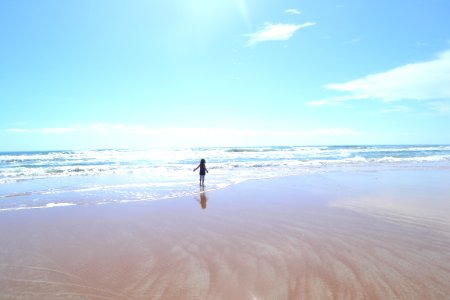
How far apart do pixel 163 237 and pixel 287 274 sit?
131 inches

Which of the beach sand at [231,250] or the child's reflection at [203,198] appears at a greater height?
the child's reflection at [203,198]

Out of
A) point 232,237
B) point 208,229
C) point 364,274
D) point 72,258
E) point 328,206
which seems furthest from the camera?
point 328,206

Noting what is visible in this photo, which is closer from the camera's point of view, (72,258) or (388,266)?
(388,266)

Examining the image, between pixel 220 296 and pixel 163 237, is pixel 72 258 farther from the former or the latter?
pixel 220 296

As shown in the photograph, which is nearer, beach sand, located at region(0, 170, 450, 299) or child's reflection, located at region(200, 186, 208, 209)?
beach sand, located at region(0, 170, 450, 299)

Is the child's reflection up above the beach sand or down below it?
above

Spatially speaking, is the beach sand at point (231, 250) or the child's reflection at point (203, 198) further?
the child's reflection at point (203, 198)

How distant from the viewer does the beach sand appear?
468 centimetres

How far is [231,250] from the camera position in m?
6.30

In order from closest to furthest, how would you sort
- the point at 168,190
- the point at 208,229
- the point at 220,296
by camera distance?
1. the point at 220,296
2. the point at 208,229
3. the point at 168,190

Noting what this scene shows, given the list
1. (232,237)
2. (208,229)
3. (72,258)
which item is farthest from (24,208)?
(232,237)

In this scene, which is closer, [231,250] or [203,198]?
[231,250]

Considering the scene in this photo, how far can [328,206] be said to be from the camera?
33.8 ft

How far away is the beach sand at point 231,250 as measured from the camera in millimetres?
4680
